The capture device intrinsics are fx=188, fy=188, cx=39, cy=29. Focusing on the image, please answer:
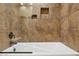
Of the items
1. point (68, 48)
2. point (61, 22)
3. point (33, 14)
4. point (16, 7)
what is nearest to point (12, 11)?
A: point (16, 7)

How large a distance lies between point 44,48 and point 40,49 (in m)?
0.04

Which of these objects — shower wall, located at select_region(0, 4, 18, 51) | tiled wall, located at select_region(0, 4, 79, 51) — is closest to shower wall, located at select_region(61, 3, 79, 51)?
tiled wall, located at select_region(0, 4, 79, 51)

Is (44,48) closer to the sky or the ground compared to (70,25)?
closer to the ground

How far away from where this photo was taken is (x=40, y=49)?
1400 millimetres

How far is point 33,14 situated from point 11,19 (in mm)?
172

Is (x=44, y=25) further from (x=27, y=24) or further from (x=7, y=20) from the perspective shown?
(x=7, y=20)

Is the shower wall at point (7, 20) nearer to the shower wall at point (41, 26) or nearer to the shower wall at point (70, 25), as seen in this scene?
the shower wall at point (41, 26)

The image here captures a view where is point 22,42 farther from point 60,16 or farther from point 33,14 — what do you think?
point 60,16

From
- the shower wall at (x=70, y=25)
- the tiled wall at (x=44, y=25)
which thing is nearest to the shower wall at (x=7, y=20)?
the tiled wall at (x=44, y=25)

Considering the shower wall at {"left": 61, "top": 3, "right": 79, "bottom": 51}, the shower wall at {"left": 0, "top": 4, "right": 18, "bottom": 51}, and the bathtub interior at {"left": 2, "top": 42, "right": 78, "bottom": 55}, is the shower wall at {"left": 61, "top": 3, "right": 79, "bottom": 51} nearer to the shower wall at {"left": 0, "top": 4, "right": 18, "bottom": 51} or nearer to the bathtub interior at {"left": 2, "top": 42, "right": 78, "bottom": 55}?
the bathtub interior at {"left": 2, "top": 42, "right": 78, "bottom": 55}

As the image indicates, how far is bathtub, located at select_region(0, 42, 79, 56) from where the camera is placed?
1305 mm

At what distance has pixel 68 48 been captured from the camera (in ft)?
4.67

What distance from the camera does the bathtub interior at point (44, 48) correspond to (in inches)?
52.0

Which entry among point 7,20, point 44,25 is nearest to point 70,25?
point 44,25
